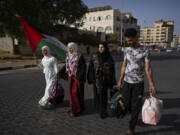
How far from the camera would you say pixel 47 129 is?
3.45 meters

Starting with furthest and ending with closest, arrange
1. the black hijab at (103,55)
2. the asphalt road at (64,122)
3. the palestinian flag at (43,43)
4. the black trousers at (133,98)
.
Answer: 1. the palestinian flag at (43,43)
2. the black hijab at (103,55)
3. the asphalt road at (64,122)
4. the black trousers at (133,98)

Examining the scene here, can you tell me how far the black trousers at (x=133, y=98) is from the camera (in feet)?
10.0

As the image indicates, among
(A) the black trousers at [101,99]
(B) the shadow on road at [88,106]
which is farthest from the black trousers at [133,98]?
(B) the shadow on road at [88,106]

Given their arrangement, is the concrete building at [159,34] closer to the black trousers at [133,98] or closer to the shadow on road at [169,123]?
the shadow on road at [169,123]

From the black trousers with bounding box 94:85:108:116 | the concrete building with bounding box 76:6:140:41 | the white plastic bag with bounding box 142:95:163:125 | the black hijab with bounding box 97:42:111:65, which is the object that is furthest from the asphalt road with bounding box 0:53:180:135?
the concrete building with bounding box 76:6:140:41

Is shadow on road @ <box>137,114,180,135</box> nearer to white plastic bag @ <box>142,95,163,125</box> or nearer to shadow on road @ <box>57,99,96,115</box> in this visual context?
white plastic bag @ <box>142,95,163,125</box>

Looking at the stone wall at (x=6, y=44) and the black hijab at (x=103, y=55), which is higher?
the stone wall at (x=6, y=44)

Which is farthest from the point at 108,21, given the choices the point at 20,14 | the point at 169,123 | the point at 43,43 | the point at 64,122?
the point at 64,122

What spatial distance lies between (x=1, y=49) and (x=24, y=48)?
4190mm

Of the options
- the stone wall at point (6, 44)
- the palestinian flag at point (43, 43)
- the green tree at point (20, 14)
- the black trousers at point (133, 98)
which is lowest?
the black trousers at point (133, 98)

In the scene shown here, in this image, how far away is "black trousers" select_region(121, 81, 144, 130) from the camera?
3049mm

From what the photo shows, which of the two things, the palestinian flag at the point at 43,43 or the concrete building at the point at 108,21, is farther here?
the concrete building at the point at 108,21

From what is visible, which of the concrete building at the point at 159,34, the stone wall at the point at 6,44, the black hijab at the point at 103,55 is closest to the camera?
the black hijab at the point at 103,55

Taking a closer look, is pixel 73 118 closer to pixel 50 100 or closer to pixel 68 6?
pixel 50 100
